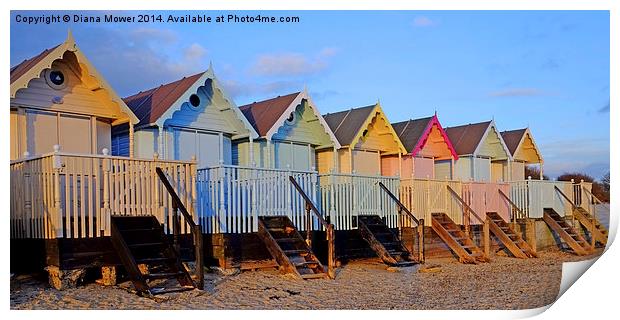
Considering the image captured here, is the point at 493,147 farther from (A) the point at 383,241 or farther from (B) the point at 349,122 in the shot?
(A) the point at 383,241

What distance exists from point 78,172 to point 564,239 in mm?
15629

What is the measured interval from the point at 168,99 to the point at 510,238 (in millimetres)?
11042

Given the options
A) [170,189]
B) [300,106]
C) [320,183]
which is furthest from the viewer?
[300,106]

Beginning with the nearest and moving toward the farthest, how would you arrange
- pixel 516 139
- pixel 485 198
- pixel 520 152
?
pixel 485 198
pixel 516 139
pixel 520 152

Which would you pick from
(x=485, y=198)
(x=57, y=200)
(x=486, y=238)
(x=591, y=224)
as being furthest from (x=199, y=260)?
(x=591, y=224)

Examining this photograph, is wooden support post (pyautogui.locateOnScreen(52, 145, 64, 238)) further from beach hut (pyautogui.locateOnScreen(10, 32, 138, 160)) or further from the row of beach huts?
beach hut (pyautogui.locateOnScreen(10, 32, 138, 160))

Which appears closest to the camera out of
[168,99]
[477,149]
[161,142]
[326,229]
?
[326,229]

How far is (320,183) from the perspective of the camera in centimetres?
1806

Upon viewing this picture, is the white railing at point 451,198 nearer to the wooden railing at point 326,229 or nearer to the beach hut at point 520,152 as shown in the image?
the wooden railing at point 326,229

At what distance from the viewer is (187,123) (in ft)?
58.4

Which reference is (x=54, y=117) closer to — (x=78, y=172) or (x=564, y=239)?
(x=78, y=172)

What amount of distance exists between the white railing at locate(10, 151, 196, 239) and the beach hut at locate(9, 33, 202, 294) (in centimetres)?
2
